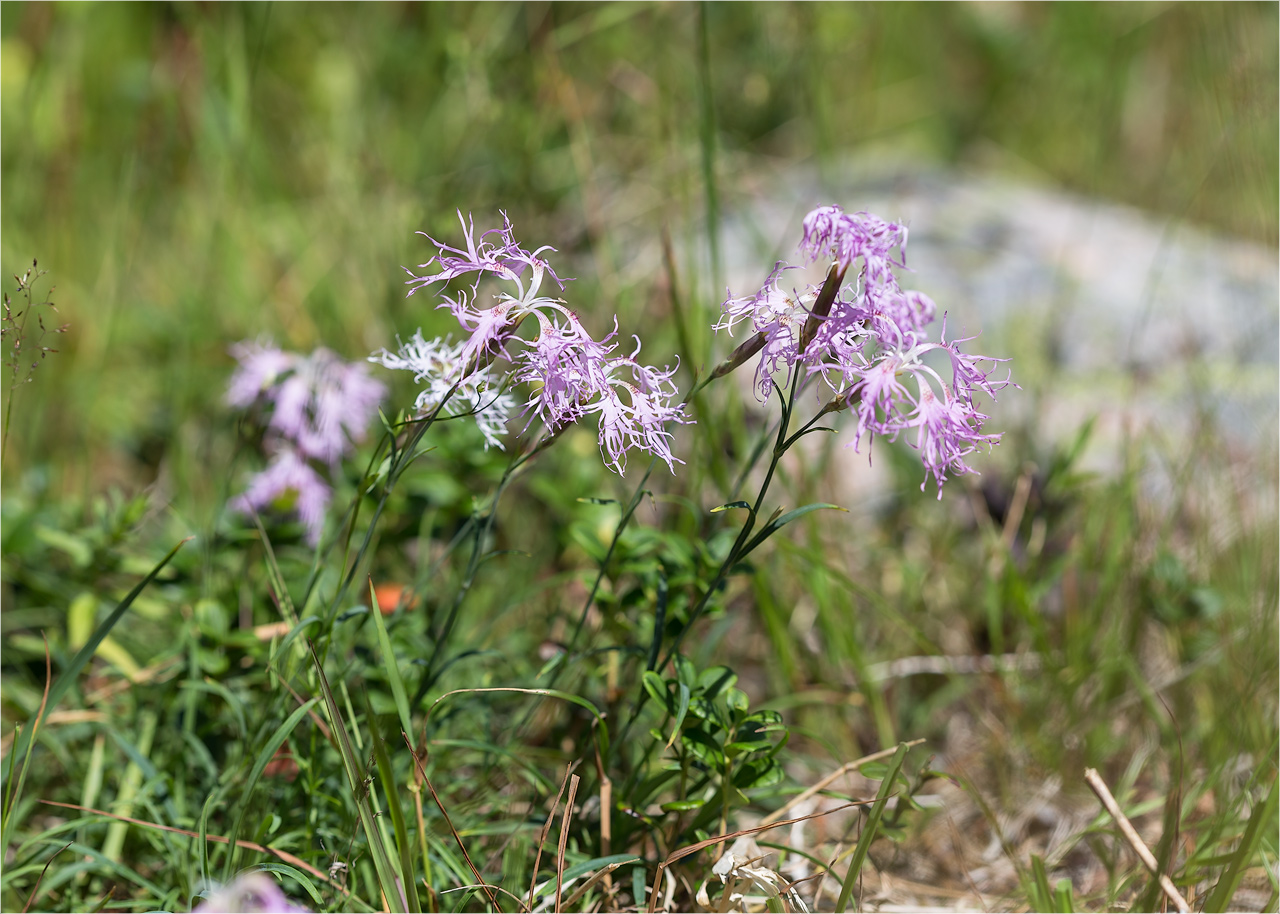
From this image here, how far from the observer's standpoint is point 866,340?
3.36ft

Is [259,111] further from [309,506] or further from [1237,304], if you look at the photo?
[1237,304]

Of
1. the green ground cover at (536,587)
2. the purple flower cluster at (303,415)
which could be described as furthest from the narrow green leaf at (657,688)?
the purple flower cluster at (303,415)

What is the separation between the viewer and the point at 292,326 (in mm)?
2836

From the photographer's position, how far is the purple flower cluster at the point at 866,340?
0.97 meters

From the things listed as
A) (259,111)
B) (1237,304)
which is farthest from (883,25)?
(259,111)

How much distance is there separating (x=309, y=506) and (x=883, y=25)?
3465mm

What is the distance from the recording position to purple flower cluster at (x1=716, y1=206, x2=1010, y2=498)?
974 millimetres

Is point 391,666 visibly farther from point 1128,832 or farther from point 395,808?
point 1128,832

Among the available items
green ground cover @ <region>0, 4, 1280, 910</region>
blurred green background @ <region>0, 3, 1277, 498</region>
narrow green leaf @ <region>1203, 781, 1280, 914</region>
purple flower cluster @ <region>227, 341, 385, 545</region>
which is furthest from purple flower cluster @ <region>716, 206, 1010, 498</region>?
purple flower cluster @ <region>227, 341, 385, 545</region>

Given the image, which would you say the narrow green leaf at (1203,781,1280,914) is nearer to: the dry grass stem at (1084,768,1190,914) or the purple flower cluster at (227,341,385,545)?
the dry grass stem at (1084,768,1190,914)

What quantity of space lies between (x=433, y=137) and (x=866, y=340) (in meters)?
2.60

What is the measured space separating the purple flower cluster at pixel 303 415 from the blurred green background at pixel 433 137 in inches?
14.1

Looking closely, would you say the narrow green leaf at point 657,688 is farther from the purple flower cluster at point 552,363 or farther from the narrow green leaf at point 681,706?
the purple flower cluster at point 552,363

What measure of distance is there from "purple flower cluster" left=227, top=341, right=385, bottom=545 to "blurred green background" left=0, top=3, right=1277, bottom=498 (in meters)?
0.36
